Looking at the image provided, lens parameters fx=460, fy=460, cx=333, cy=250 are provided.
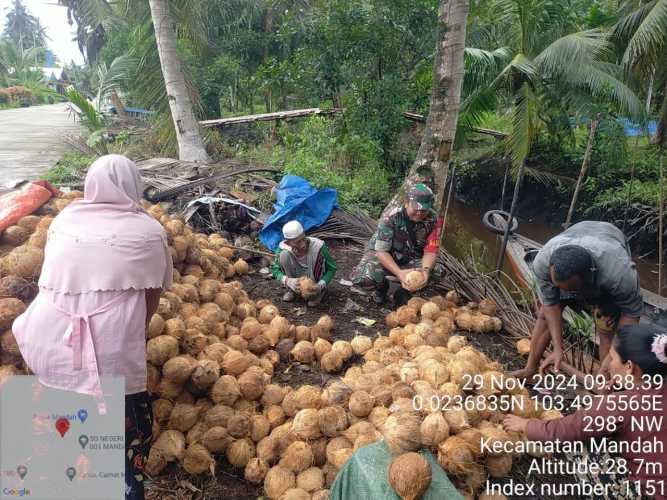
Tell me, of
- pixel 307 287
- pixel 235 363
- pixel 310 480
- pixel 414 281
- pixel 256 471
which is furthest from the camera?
pixel 307 287

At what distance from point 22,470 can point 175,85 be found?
738 cm

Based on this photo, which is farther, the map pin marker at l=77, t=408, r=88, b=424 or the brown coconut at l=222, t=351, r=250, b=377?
the brown coconut at l=222, t=351, r=250, b=377

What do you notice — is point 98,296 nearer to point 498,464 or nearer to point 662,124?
point 498,464

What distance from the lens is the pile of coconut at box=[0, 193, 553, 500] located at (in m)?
2.16

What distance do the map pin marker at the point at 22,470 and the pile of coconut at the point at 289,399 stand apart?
18.6 inches

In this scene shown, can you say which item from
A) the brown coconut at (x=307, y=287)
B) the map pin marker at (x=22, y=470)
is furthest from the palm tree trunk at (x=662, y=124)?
the map pin marker at (x=22, y=470)

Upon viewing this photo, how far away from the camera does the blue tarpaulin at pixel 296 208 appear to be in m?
5.84

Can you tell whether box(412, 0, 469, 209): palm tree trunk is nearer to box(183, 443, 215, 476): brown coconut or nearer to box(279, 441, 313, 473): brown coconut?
box(279, 441, 313, 473): brown coconut

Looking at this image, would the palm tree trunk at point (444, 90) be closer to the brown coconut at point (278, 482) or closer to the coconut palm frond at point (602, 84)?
the brown coconut at point (278, 482)

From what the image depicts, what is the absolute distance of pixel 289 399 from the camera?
9.07 feet

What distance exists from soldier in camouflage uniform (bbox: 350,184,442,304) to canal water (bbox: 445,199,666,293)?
9.97 feet

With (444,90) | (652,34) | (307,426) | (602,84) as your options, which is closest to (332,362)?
Answer: (307,426)

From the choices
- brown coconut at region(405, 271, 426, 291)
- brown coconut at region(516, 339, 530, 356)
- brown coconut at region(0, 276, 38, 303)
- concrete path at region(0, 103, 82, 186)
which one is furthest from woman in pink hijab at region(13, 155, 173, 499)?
concrete path at region(0, 103, 82, 186)

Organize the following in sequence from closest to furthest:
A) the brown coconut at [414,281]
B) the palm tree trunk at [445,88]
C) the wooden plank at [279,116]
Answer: the brown coconut at [414,281]
the palm tree trunk at [445,88]
the wooden plank at [279,116]
